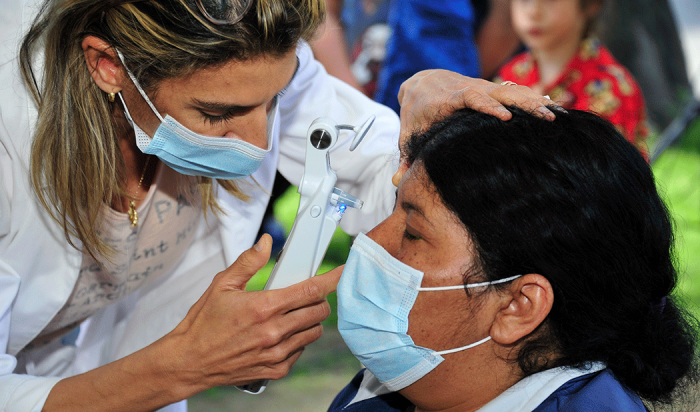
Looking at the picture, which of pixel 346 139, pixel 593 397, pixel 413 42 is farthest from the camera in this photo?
pixel 413 42

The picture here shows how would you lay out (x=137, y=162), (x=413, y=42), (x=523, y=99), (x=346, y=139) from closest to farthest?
(x=523, y=99)
(x=137, y=162)
(x=346, y=139)
(x=413, y=42)

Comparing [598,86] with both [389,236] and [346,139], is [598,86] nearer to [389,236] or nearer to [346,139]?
[346,139]

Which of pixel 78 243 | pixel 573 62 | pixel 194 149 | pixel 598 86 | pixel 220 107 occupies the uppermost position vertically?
pixel 220 107

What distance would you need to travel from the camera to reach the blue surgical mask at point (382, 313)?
1244mm

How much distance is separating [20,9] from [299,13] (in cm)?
67

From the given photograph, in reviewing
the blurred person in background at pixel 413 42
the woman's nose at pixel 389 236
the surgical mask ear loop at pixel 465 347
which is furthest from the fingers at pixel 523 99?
the blurred person in background at pixel 413 42

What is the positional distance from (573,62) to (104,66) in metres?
3.48

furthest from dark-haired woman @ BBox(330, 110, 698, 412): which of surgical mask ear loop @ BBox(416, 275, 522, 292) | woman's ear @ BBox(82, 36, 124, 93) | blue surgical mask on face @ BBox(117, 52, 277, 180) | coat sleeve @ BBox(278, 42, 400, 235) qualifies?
woman's ear @ BBox(82, 36, 124, 93)

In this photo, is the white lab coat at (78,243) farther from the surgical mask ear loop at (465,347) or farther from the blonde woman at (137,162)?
the surgical mask ear loop at (465,347)

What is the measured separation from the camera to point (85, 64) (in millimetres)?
1401

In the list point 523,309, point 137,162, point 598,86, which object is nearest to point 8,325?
point 137,162

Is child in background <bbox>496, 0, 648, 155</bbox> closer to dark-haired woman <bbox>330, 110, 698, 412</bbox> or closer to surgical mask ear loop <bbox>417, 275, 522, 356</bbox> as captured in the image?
dark-haired woman <bbox>330, 110, 698, 412</bbox>

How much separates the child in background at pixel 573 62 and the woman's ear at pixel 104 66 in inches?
124

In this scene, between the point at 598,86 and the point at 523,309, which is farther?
the point at 598,86
